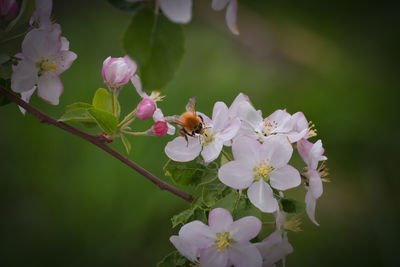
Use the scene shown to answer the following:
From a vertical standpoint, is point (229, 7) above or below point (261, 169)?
above

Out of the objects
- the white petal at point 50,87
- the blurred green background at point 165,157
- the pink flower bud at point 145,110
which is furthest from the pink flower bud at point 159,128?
the blurred green background at point 165,157

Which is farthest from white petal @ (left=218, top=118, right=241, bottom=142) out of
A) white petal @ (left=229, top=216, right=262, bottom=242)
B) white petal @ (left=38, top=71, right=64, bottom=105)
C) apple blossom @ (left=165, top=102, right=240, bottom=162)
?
white petal @ (left=38, top=71, right=64, bottom=105)

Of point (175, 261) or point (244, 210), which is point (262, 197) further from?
point (175, 261)

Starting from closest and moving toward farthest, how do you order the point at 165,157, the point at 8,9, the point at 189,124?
the point at 8,9 < the point at 189,124 < the point at 165,157

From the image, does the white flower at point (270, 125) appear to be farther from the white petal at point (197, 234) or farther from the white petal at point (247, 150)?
the white petal at point (197, 234)

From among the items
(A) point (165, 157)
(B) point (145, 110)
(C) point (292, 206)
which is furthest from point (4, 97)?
(A) point (165, 157)

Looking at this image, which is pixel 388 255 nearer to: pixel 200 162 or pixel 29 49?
pixel 200 162
